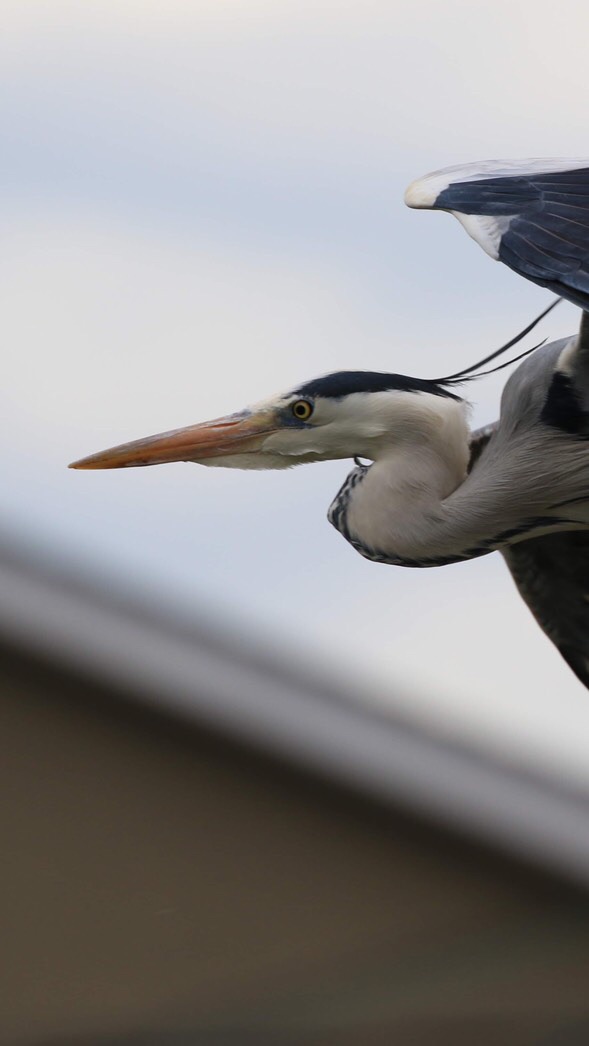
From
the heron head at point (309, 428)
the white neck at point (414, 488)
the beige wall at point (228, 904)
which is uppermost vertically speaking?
the heron head at point (309, 428)

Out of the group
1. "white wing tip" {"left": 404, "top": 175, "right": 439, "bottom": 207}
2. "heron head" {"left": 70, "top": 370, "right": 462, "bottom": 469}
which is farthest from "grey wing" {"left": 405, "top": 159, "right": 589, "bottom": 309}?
"heron head" {"left": 70, "top": 370, "right": 462, "bottom": 469}

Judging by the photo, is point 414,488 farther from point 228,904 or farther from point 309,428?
point 228,904

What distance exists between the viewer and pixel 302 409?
46.8 inches

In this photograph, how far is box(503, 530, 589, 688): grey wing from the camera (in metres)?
1.40

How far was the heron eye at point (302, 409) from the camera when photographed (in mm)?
1188

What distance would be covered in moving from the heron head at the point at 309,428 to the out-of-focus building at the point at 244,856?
1.25m

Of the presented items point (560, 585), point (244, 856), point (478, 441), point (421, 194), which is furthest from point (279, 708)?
point (421, 194)

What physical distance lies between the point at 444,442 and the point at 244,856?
176 centimetres

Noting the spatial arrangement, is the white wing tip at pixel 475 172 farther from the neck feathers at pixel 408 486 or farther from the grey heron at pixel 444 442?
the neck feathers at pixel 408 486

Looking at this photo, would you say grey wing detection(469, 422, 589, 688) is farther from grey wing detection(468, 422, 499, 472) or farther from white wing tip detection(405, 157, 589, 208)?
white wing tip detection(405, 157, 589, 208)

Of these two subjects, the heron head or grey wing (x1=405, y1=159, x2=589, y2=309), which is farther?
the heron head

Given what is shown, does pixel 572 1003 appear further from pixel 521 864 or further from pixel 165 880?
pixel 165 880

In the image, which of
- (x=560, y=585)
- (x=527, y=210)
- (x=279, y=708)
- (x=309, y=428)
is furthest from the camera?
(x=279, y=708)

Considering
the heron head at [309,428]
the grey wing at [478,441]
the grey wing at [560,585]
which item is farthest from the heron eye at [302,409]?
the grey wing at [560,585]
